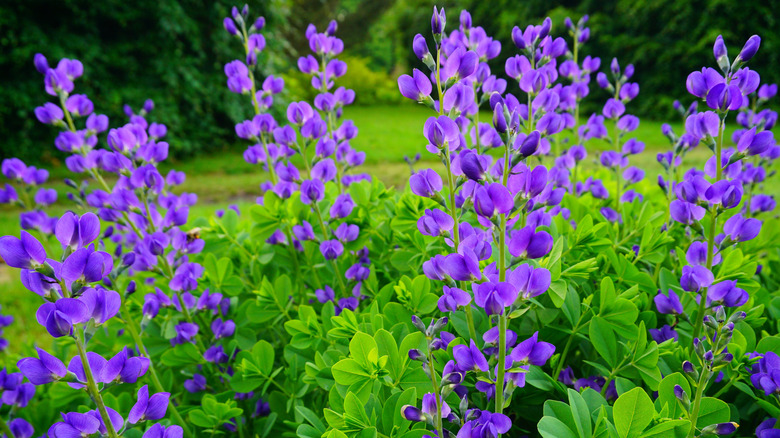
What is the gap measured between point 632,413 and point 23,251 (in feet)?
3.14

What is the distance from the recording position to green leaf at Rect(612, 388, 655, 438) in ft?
2.54

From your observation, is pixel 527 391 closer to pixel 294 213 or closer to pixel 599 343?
pixel 599 343

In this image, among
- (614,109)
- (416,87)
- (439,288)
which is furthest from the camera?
(614,109)

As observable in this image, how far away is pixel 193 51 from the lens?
9227 millimetres

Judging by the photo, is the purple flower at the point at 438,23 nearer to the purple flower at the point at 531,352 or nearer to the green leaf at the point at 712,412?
the purple flower at the point at 531,352

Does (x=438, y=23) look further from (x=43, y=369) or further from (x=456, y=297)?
(x=43, y=369)

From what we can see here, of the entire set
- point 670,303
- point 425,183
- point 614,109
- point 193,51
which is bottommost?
point 670,303

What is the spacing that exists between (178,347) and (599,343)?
42.2 inches

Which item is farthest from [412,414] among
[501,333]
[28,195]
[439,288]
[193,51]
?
[193,51]

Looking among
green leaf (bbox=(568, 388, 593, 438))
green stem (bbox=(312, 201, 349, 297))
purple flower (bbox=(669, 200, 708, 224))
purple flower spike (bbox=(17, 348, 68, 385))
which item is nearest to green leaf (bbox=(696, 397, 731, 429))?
green leaf (bbox=(568, 388, 593, 438))

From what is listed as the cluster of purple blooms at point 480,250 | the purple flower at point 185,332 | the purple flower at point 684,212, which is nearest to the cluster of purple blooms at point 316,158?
the purple flower at point 185,332

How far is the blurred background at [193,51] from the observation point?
7.70m

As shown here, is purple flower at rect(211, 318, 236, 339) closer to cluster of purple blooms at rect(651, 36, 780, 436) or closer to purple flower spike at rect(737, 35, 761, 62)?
cluster of purple blooms at rect(651, 36, 780, 436)

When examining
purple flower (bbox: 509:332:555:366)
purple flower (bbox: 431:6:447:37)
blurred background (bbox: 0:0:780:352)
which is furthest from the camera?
blurred background (bbox: 0:0:780:352)
